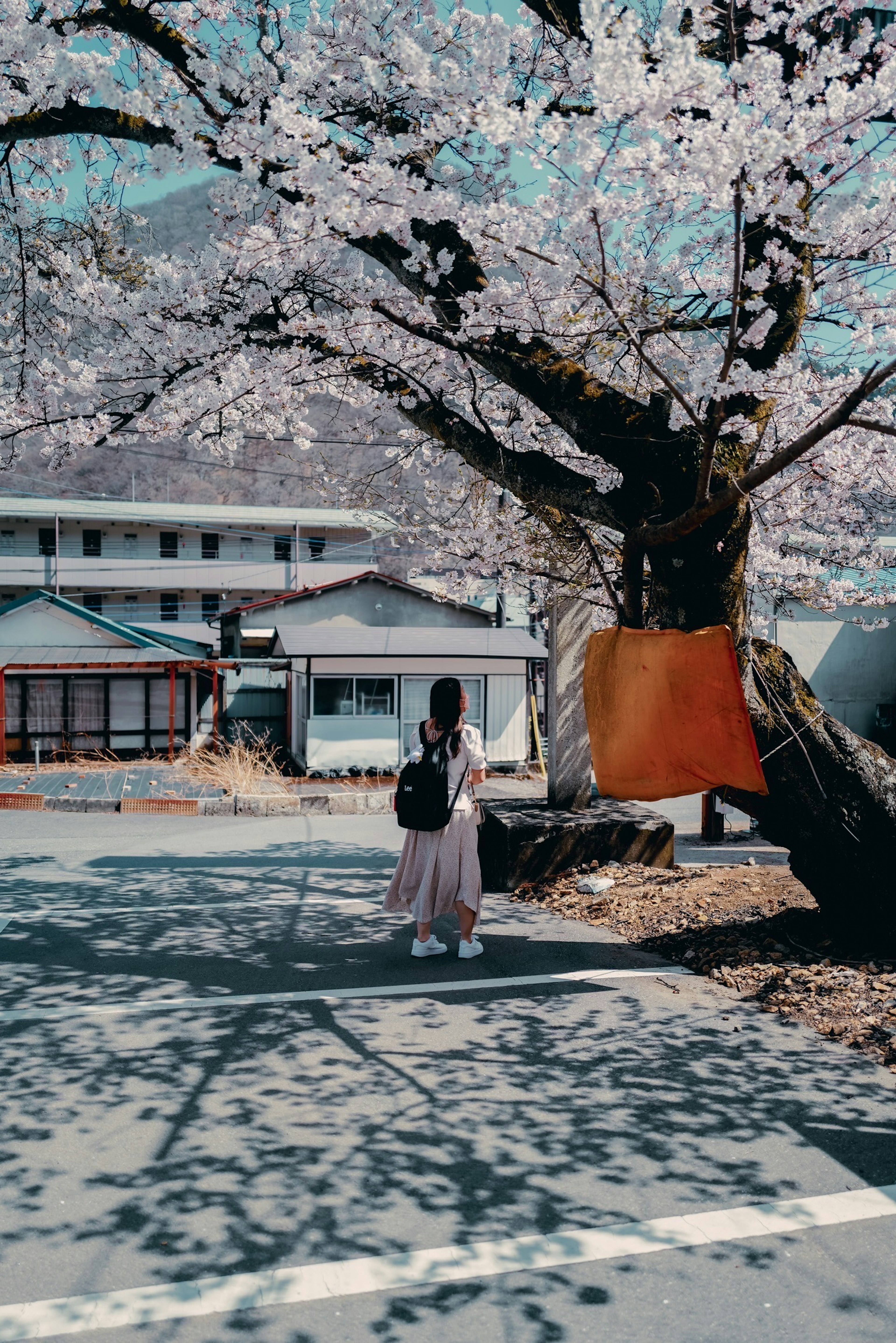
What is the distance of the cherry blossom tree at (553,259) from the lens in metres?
4.92

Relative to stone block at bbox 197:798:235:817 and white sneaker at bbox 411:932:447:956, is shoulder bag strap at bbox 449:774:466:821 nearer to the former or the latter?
white sneaker at bbox 411:932:447:956

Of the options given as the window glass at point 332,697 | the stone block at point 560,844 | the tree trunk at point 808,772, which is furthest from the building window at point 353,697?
the tree trunk at point 808,772

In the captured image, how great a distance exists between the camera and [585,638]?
1109cm

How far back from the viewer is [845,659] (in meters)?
26.0

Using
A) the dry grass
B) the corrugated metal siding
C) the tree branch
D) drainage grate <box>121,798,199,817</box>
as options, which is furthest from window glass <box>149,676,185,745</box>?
the tree branch

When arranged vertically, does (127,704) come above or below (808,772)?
above

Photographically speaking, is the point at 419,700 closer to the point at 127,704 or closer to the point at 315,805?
the point at 315,805

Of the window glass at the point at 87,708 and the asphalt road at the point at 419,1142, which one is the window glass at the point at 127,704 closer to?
the window glass at the point at 87,708

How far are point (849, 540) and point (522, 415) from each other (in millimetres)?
5863

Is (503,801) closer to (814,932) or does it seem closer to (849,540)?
(814,932)

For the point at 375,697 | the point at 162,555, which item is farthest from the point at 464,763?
the point at 162,555

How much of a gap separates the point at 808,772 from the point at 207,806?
11.9 metres

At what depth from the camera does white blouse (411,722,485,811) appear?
6125mm

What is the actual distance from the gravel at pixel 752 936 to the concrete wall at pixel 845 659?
59.4 ft
